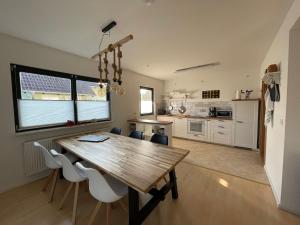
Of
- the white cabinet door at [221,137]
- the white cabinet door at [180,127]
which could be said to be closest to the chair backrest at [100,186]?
the white cabinet door at [221,137]

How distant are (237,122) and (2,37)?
5.37 metres

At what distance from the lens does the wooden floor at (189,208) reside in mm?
1622

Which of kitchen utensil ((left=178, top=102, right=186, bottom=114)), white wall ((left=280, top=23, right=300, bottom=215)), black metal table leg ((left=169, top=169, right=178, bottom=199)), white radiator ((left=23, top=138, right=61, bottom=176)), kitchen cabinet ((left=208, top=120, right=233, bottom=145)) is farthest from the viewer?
kitchen utensil ((left=178, top=102, right=186, bottom=114))

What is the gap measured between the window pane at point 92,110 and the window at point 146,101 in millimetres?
1562

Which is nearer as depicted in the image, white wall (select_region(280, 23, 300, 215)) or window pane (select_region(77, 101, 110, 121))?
white wall (select_region(280, 23, 300, 215))

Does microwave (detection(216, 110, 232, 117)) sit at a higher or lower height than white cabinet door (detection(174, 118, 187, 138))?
higher

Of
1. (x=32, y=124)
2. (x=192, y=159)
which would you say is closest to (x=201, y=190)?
(x=192, y=159)

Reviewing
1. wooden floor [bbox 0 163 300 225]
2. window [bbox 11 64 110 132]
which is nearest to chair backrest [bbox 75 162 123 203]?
wooden floor [bbox 0 163 300 225]

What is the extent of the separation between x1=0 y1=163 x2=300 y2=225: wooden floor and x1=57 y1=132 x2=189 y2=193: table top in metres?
0.72

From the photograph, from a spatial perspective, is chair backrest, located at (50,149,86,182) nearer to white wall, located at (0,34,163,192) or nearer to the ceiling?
white wall, located at (0,34,163,192)

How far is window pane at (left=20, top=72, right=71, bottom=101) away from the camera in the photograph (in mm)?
2383

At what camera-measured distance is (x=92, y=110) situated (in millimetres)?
3443

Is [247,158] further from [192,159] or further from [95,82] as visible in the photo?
[95,82]

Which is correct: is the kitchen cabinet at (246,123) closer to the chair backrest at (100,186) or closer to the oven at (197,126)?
the oven at (197,126)
